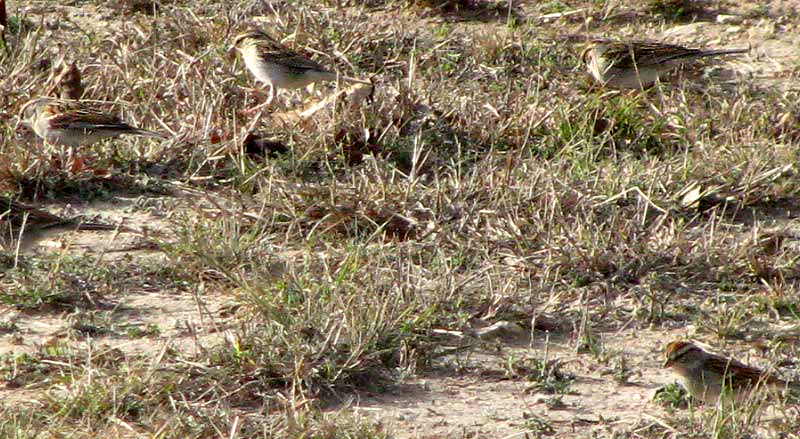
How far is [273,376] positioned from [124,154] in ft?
10.6

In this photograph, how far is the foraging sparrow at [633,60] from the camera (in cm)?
984

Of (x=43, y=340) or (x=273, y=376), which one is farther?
(x=43, y=340)

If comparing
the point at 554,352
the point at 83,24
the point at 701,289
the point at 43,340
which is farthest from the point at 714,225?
the point at 83,24

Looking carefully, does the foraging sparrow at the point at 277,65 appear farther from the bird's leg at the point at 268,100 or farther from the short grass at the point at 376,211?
the short grass at the point at 376,211

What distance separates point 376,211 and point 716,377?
2.50 m

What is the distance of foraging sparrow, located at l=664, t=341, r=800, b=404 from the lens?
5805 millimetres

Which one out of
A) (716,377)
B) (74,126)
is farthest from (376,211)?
(716,377)

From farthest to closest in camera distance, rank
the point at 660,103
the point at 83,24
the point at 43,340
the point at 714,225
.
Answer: the point at 83,24
the point at 660,103
the point at 714,225
the point at 43,340

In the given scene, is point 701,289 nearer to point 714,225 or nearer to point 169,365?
point 714,225

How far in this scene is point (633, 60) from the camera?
988 cm

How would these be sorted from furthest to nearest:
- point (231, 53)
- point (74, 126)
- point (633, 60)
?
point (231, 53)
point (633, 60)
point (74, 126)

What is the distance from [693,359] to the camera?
6.00 metres

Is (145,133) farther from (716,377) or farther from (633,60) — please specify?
(716,377)

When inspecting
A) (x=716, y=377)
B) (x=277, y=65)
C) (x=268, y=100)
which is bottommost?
(x=268, y=100)
